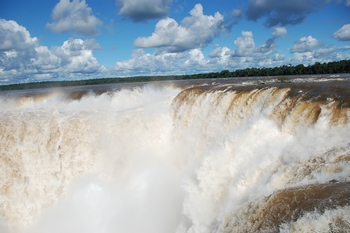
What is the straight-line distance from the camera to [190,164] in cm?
1342

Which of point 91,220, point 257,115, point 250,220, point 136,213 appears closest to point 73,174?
point 91,220

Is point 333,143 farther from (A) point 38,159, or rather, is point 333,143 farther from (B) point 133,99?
(B) point 133,99

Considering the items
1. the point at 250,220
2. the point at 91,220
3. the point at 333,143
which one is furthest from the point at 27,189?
the point at 333,143

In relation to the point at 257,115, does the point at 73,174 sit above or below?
below

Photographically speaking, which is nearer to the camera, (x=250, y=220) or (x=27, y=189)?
(x=250, y=220)

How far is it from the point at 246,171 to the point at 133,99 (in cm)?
1733

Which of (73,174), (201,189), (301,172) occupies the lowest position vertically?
(73,174)

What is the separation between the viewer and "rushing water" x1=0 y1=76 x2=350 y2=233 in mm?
5876

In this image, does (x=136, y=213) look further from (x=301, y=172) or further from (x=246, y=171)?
(x=301, y=172)

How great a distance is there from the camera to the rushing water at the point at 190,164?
19.3 ft

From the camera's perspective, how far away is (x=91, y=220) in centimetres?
1291

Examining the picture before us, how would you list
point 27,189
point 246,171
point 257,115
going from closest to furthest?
point 246,171 < point 257,115 < point 27,189

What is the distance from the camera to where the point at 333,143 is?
7.30 m

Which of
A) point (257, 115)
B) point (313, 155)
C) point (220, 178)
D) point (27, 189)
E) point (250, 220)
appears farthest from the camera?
point (27, 189)
